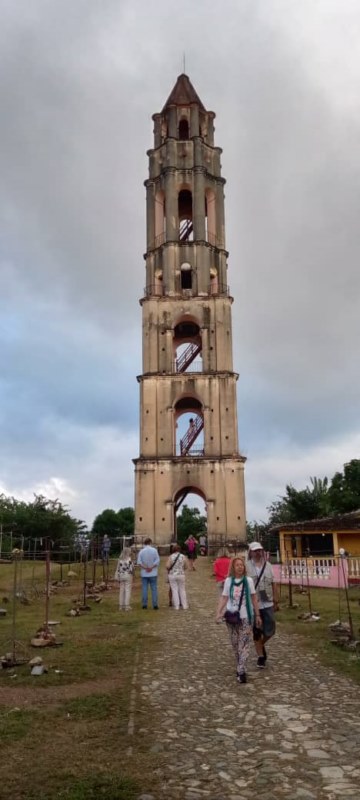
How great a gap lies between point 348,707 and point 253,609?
5.80ft

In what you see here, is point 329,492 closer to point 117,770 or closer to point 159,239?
point 159,239

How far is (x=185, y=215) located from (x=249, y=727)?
46494mm

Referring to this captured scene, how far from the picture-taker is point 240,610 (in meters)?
8.36

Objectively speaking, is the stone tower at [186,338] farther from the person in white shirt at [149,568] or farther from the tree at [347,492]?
the person in white shirt at [149,568]

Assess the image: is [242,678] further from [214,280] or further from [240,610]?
[214,280]

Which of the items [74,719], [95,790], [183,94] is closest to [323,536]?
[74,719]

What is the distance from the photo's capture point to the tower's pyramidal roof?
161 ft

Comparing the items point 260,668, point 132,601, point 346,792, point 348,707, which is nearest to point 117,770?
point 346,792

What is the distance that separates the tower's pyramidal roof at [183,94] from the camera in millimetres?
49062

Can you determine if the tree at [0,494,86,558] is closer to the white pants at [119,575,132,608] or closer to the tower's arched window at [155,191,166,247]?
the tower's arched window at [155,191,166,247]

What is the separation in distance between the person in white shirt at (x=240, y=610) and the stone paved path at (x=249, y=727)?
37 centimetres

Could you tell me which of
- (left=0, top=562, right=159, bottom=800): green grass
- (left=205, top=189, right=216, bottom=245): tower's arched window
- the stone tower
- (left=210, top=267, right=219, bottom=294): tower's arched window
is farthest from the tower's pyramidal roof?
(left=0, top=562, right=159, bottom=800): green grass

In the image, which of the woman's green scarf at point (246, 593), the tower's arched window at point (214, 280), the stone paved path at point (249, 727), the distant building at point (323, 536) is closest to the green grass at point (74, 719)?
the stone paved path at point (249, 727)

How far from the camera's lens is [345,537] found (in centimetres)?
2947
